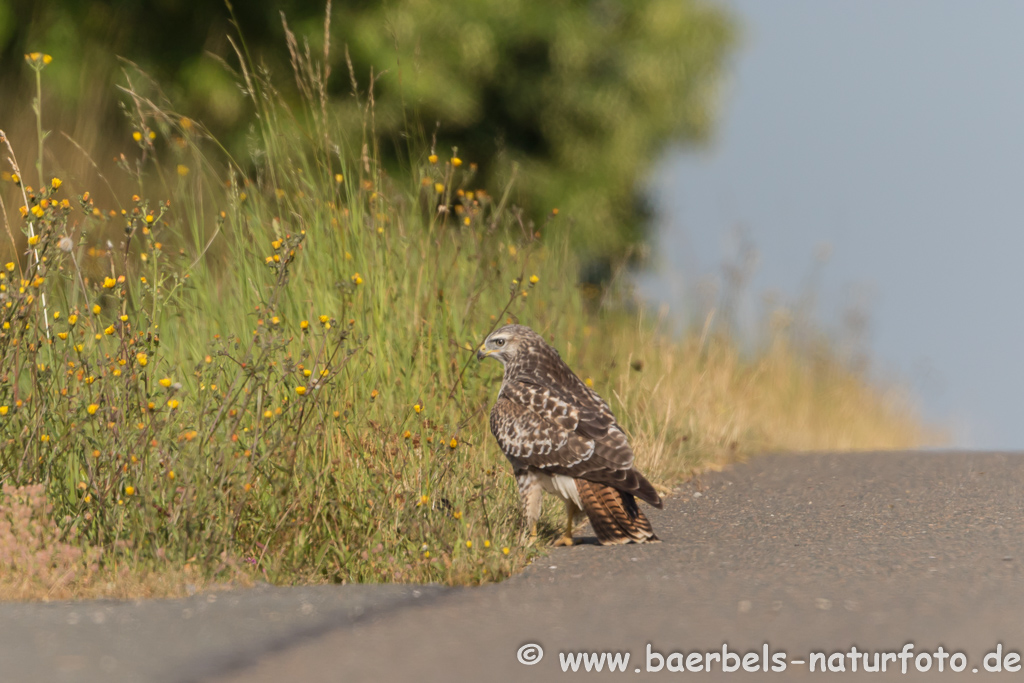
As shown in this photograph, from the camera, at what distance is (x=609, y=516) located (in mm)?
5250

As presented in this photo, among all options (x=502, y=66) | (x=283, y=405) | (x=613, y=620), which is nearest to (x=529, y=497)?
(x=283, y=405)

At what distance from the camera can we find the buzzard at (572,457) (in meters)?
5.14

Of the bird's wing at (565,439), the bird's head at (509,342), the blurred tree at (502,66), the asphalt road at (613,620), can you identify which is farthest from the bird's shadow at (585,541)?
the blurred tree at (502,66)

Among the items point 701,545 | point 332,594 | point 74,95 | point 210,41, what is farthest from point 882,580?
point 210,41

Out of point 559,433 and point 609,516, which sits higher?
point 559,433

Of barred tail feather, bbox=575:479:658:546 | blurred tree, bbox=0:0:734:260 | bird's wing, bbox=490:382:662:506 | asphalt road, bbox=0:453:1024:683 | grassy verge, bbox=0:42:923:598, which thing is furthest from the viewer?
blurred tree, bbox=0:0:734:260

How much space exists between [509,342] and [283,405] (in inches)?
53.5

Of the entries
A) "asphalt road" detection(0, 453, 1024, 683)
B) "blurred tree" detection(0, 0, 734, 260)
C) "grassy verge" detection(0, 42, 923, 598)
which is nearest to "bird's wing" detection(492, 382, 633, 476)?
"grassy verge" detection(0, 42, 923, 598)

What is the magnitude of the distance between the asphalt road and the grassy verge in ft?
1.24

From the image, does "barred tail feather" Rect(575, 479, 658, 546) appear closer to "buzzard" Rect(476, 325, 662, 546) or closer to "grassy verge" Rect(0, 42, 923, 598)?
"buzzard" Rect(476, 325, 662, 546)

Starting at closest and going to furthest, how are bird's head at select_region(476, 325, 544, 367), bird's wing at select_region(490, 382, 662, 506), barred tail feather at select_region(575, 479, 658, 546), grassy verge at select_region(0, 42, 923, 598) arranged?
grassy verge at select_region(0, 42, 923, 598) → bird's wing at select_region(490, 382, 662, 506) → barred tail feather at select_region(575, 479, 658, 546) → bird's head at select_region(476, 325, 544, 367)

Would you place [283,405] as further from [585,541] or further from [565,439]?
[585,541]

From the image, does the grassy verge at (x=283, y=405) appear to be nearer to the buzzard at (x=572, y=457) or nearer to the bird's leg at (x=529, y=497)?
the bird's leg at (x=529, y=497)

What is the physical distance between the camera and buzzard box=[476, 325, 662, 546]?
5145mm
